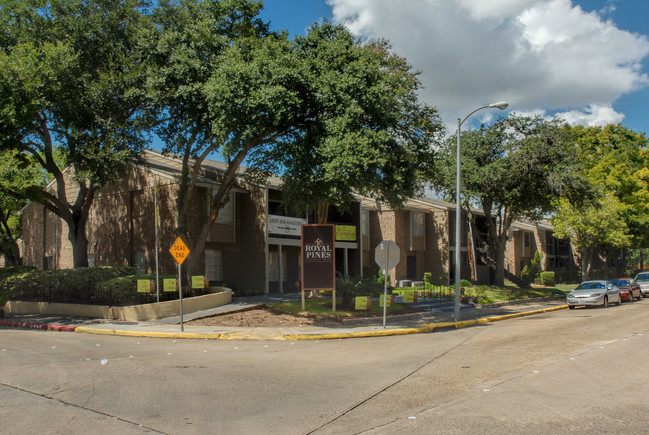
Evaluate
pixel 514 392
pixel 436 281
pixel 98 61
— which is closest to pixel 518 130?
pixel 436 281

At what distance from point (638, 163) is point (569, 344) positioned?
45.1m

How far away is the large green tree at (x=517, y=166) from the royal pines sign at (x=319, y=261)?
43.3 feet

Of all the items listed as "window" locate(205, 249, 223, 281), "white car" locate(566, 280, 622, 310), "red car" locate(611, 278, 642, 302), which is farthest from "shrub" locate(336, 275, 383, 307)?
"red car" locate(611, 278, 642, 302)

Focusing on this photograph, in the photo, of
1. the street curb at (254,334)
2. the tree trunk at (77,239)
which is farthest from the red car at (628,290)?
the tree trunk at (77,239)

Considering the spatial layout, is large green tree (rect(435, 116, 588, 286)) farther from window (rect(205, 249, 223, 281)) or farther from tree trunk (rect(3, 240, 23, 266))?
tree trunk (rect(3, 240, 23, 266))

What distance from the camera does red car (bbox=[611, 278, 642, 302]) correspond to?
31236 millimetres

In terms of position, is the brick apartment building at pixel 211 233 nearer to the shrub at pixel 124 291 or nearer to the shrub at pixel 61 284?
the shrub at pixel 124 291

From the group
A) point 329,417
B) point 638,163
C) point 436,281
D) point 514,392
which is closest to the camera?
point 329,417

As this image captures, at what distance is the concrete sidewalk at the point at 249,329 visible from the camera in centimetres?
1602

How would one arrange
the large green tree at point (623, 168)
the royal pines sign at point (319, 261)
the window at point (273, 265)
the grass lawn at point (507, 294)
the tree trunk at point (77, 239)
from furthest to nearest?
the large green tree at point (623, 168) < the grass lawn at point (507, 294) < the window at point (273, 265) < the tree trunk at point (77, 239) < the royal pines sign at point (319, 261)

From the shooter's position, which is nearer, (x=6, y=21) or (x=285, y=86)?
(x=285, y=86)

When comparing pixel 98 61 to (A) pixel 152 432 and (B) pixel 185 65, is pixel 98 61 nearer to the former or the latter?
(B) pixel 185 65

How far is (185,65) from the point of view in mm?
18734

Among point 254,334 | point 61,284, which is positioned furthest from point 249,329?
point 61,284
